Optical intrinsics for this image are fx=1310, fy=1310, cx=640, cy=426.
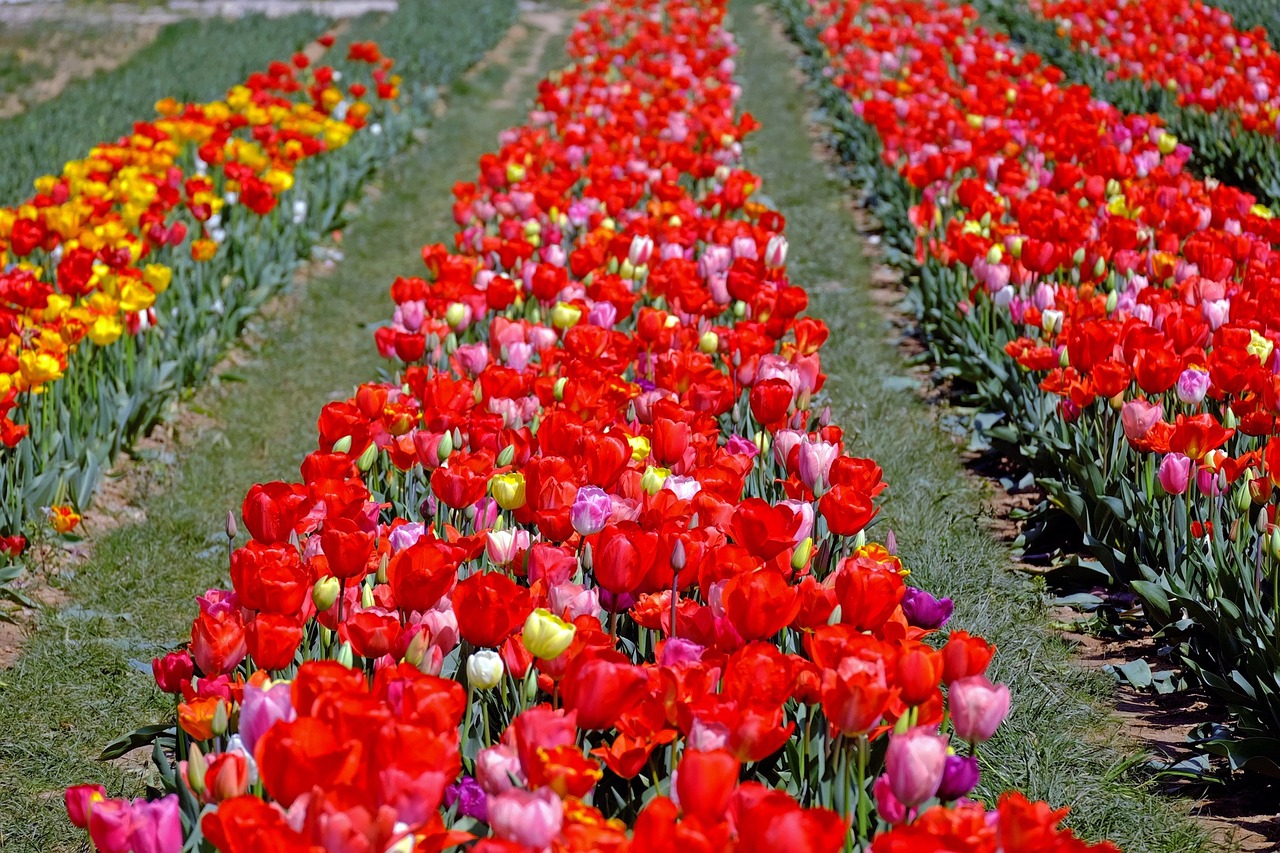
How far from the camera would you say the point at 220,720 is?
2.17 meters

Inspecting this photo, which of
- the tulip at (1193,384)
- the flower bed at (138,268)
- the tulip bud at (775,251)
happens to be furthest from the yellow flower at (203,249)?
the tulip at (1193,384)

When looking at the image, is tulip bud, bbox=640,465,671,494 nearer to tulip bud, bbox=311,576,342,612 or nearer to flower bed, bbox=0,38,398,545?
tulip bud, bbox=311,576,342,612

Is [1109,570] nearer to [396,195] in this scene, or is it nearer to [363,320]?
[363,320]

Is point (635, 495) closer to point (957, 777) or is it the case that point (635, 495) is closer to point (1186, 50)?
point (957, 777)

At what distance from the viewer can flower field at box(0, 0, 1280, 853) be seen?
1862 millimetres

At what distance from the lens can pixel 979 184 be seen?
6.16 m

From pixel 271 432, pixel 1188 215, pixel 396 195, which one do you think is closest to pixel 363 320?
pixel 271 432

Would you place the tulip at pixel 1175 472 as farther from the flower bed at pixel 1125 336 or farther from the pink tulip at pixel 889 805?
the pink tulip at pixel 889 805

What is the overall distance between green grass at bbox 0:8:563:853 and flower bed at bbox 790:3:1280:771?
2738 millimetres

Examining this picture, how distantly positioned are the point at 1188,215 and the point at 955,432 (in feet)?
4.40

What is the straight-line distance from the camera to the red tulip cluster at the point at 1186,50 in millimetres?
8750

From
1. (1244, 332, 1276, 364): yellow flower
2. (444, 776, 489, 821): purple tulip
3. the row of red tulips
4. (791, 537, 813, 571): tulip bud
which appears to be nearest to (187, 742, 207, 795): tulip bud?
the row of red tulips

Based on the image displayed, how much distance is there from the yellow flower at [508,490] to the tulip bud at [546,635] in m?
0.65

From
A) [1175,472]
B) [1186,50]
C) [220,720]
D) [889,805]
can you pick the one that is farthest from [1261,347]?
[1186,50]
